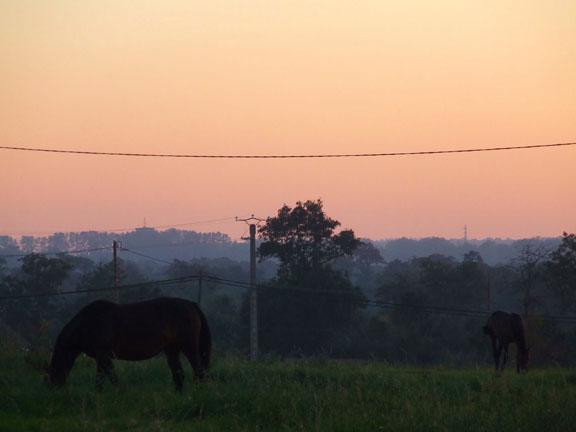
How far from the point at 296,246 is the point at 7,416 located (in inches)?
1890

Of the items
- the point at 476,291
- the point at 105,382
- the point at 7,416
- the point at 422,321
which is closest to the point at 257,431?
the point at 7,416

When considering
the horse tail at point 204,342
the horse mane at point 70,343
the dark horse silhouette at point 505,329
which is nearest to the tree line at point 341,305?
the dark horse silhouette at point 505,329

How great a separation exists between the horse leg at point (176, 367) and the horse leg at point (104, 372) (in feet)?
3.45

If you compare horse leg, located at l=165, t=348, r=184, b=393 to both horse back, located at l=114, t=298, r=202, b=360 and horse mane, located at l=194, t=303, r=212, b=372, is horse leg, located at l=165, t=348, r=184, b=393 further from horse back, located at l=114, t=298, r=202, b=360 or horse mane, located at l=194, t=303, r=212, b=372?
horse mane, located at l=194, t=303, r=212, b=372

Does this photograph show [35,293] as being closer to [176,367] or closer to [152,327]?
[152,327]

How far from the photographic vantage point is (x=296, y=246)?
57.7 m

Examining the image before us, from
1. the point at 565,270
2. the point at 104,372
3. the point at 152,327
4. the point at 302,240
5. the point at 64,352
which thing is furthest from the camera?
the point at 302,240

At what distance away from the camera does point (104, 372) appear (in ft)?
40.5

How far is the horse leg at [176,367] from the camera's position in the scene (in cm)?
1252

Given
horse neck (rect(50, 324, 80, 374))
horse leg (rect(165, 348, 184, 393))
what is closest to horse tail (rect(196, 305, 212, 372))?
horse leg (rect(165, 348, 184, 393))

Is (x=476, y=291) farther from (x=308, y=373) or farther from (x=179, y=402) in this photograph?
(x=179, y=402)

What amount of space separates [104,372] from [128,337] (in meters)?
0.77

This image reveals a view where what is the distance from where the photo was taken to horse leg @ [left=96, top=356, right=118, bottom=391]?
39.7 feet

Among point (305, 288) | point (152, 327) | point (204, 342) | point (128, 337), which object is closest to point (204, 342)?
point (204, 342)
